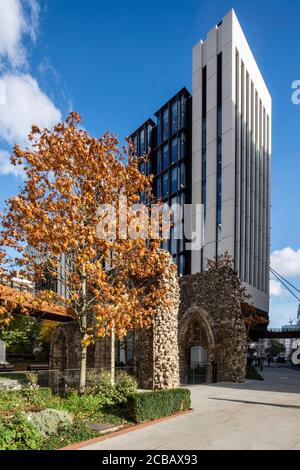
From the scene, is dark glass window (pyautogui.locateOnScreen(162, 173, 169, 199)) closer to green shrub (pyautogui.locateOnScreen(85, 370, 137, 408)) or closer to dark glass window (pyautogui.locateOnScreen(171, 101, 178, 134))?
dark glass window (pyautogui.locateOnScreen(171, 101, 178, 134))

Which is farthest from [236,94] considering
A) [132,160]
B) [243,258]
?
[132,160]

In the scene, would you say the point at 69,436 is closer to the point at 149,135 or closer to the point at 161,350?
the point at 161,350

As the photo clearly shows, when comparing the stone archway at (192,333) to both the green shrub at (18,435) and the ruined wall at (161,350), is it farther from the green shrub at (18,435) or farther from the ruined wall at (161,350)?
the green shrub at (18,435)

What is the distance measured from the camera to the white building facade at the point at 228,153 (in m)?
53.9

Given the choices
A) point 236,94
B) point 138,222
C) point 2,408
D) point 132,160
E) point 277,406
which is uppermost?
point 236,94

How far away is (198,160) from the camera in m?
59.2

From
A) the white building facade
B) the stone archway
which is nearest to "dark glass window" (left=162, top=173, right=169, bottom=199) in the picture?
the white building facade

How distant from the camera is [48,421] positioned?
10.3 m

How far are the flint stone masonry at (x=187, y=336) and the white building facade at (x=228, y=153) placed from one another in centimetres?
2393

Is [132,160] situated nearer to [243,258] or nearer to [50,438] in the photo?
[50,438]

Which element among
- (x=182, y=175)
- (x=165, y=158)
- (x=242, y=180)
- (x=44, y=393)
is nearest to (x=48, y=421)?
(x=44, y=393)

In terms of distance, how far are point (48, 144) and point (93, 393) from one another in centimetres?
981

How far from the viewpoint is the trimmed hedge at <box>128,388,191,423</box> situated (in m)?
12.3

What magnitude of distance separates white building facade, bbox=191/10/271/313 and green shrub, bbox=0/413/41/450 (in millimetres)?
44228
